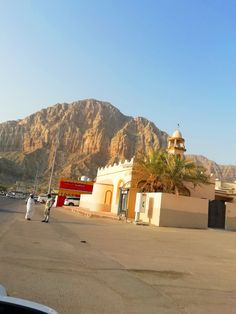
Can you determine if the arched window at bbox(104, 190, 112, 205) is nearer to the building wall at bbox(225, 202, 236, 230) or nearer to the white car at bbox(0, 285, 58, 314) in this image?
the building wall at bbox(225, 202, 236, 230)

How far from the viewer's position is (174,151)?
42.6m

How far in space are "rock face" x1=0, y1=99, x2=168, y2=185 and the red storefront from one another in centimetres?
7660

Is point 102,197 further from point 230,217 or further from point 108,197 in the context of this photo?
point 230,217

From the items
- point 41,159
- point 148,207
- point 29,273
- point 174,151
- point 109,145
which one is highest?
point 109,145

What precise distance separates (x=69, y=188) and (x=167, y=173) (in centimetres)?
3355

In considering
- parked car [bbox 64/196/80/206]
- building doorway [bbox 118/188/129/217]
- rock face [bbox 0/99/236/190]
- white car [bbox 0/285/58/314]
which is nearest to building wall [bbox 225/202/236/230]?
building doorway [bbox 118/188/129/217]

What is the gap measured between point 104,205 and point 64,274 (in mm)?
36142

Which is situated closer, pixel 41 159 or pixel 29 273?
pixel 29 273

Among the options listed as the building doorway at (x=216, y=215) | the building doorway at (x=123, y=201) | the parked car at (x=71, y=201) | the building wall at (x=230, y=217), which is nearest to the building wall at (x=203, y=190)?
the building doorway at (x=216, y=215)

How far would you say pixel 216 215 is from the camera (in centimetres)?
3466

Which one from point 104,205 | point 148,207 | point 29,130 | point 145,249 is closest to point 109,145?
point 29,130

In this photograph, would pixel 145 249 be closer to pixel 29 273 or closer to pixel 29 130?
pixel 29 273

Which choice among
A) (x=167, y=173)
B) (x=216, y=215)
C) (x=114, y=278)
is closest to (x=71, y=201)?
(x=216, y=215)

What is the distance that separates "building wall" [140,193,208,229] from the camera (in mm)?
29000
